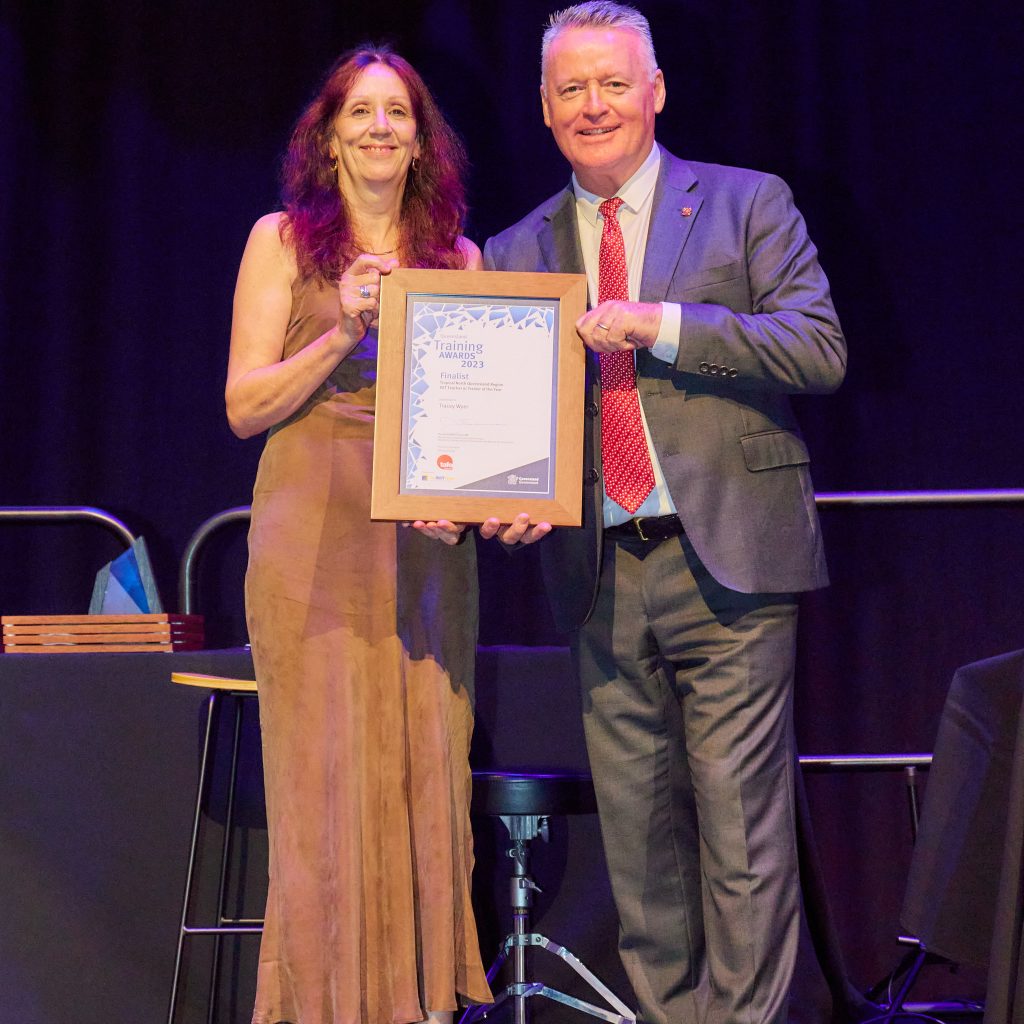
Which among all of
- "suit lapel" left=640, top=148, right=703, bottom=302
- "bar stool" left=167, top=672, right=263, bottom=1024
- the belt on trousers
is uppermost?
"suit lapel" left=640, top=148, right=703, bottom=302

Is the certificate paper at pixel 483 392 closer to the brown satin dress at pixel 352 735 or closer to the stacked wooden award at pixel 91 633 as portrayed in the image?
the brown satin dress at pixel 352 735

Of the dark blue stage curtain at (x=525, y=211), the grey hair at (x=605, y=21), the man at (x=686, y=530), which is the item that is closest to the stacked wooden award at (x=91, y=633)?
the dark blue stage curtain at (x=525, y=211)

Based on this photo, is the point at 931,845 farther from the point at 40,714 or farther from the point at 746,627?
the point at 40,714

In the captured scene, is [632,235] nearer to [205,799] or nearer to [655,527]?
[655,527]

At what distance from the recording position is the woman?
231 cm

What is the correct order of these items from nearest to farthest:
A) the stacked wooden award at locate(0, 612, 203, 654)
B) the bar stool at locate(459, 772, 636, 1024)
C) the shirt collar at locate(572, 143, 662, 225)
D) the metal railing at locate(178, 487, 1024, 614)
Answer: the shirt collar at locate(572, 143, 662, 225) → the bar stool at locate(459, 772, 636, 1024) → the stacked wooden award at locate(0, 612, 203, 654) → the metal railing at locate(178, 487, 1024, 614)

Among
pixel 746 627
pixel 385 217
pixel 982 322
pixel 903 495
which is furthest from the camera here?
pixel 982 322

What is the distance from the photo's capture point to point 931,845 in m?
2.28

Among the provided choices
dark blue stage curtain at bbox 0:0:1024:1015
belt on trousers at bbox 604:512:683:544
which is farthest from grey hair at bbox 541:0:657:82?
dark blue stage curtain at bbox 0:0:1024:1015

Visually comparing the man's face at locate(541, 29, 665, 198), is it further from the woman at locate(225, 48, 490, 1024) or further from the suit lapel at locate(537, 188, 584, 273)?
the woman at locate(225, 48, 490, 1024)

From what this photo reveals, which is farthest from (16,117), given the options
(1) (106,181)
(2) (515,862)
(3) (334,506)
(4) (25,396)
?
(2) (515,862)

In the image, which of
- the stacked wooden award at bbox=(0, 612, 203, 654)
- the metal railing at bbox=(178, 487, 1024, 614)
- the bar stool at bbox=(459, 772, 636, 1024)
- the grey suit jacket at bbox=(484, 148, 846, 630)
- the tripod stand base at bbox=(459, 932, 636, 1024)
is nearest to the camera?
the grey suit jacket at bbox=(484, 148, 846, 630)

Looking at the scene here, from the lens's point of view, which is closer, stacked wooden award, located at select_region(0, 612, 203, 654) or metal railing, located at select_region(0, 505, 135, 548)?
stacked wooden award, located at select_region(0, 612, 203, 654)

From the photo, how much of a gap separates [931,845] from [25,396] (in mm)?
2807
